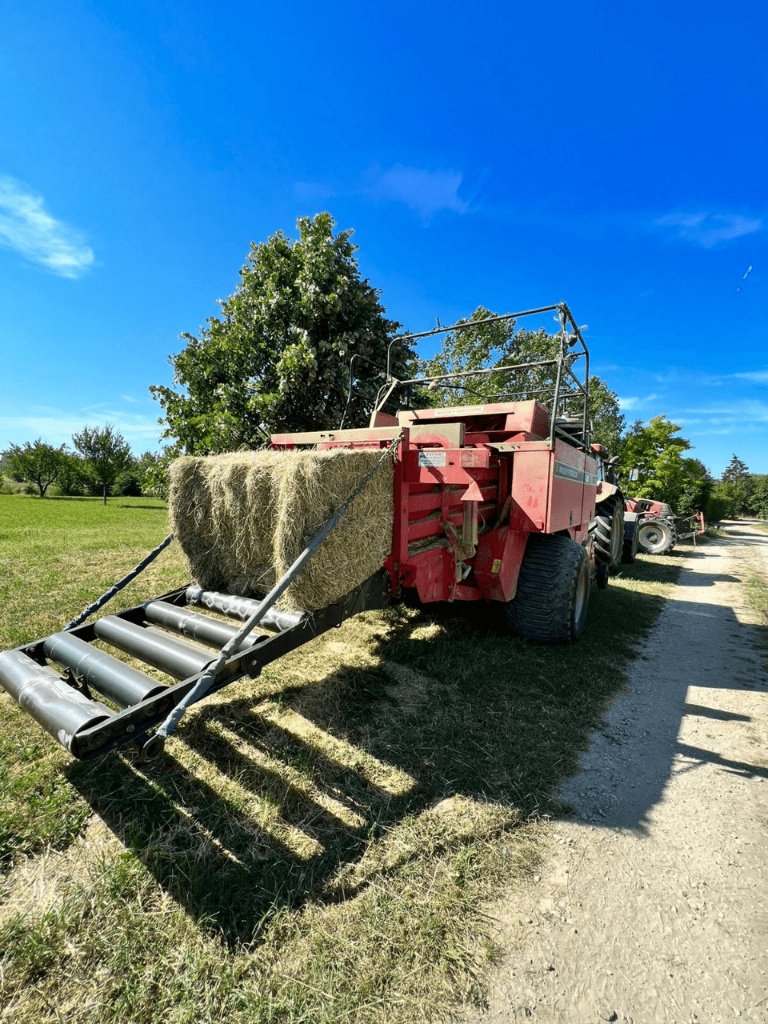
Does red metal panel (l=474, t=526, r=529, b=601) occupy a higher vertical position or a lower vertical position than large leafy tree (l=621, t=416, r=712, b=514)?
lower

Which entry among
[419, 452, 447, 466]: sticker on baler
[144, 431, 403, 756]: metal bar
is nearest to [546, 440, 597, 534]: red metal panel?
[419, 452, 447, 466]: sticker on baler

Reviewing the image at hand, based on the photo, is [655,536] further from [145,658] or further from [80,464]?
[80,464]

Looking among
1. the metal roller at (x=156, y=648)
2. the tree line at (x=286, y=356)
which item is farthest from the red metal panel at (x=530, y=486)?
the tree line at (x=286, y=356)

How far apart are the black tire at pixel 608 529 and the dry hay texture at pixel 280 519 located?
608 cm

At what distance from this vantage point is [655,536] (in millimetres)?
14891

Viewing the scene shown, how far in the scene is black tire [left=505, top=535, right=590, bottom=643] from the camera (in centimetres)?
457

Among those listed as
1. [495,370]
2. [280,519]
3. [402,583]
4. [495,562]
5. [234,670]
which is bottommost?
[234,670]

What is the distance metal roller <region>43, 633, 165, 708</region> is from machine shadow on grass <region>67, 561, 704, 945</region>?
0.67 metres

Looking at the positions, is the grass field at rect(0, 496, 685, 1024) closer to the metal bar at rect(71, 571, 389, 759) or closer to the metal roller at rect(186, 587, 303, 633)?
the metal bar at rect(71, 571, 389, 759)

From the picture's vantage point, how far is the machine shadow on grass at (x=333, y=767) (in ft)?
7.05

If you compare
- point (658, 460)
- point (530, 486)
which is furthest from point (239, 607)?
point (658, 460)

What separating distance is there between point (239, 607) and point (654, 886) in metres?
2.80

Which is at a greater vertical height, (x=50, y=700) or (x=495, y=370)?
(x=495, y=370)

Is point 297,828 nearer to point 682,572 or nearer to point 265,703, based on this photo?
point 265,703
